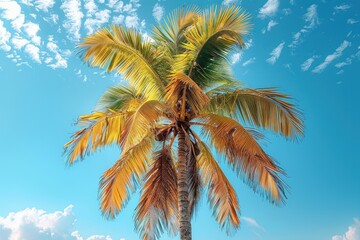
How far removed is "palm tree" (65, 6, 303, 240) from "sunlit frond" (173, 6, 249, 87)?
28mm

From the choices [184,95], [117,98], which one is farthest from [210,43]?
[117,98]

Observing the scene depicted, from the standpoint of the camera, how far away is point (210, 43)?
1178cm

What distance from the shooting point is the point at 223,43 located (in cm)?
1194

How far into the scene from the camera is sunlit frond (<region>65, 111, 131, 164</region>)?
1161cm

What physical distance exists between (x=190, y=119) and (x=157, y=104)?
4.83 feet

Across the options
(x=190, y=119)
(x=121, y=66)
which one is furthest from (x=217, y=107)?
(x=121, y=66)

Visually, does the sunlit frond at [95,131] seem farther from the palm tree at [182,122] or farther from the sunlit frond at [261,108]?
the sunlit frond at [261,108]

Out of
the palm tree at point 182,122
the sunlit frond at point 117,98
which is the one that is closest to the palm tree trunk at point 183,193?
the palm tree at point 182,122

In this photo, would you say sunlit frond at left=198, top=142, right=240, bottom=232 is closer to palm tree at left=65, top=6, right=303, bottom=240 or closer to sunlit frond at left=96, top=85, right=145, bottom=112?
palm tree at left=65, top=6, right=303, bottom=240

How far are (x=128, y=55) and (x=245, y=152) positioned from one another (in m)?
4.44

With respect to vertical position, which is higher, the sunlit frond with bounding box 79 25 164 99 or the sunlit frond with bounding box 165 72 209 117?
the sunlit frond with bounding box 79 25 164 99

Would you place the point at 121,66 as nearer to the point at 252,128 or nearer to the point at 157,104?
the point at 157,104

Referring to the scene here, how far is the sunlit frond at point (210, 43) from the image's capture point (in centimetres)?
1155

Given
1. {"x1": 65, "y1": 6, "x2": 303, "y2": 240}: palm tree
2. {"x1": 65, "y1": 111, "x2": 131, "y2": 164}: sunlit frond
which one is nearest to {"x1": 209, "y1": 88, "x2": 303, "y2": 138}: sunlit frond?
{"x1": 65, "y1": 6, "x2": 303, "y2": 240}: palm tree
